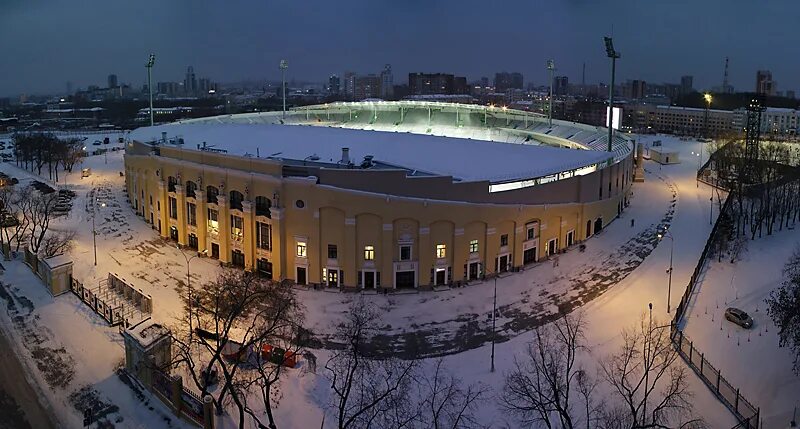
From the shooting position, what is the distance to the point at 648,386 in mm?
28250

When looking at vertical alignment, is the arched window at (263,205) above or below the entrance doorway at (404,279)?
above

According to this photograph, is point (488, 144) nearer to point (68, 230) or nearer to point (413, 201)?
point (413, 201)

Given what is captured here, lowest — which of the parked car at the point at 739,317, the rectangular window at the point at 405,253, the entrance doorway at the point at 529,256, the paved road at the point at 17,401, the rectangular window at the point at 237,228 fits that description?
the paved road at the point at 17,401

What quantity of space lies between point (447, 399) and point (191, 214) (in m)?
32.2

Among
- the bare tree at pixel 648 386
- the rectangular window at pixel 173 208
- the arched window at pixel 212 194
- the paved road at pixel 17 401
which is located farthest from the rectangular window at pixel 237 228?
the bare tree at pixel 648 386

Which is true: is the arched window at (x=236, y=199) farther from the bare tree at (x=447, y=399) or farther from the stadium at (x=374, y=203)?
the bare tree at (x=447, y=399)

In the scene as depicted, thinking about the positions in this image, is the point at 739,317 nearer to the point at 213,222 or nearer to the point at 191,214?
the point at 213,222

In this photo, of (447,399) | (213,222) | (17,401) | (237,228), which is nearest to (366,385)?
(447,399)

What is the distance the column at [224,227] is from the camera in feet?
151

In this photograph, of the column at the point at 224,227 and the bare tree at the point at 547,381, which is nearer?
the bare tree at the point at 547,381

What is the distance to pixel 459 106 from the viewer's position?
96250 mm

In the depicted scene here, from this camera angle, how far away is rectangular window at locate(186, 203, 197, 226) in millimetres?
49522

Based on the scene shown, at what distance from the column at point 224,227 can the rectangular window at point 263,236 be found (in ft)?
10.8

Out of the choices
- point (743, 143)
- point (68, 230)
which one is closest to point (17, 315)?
point (68, 230)
